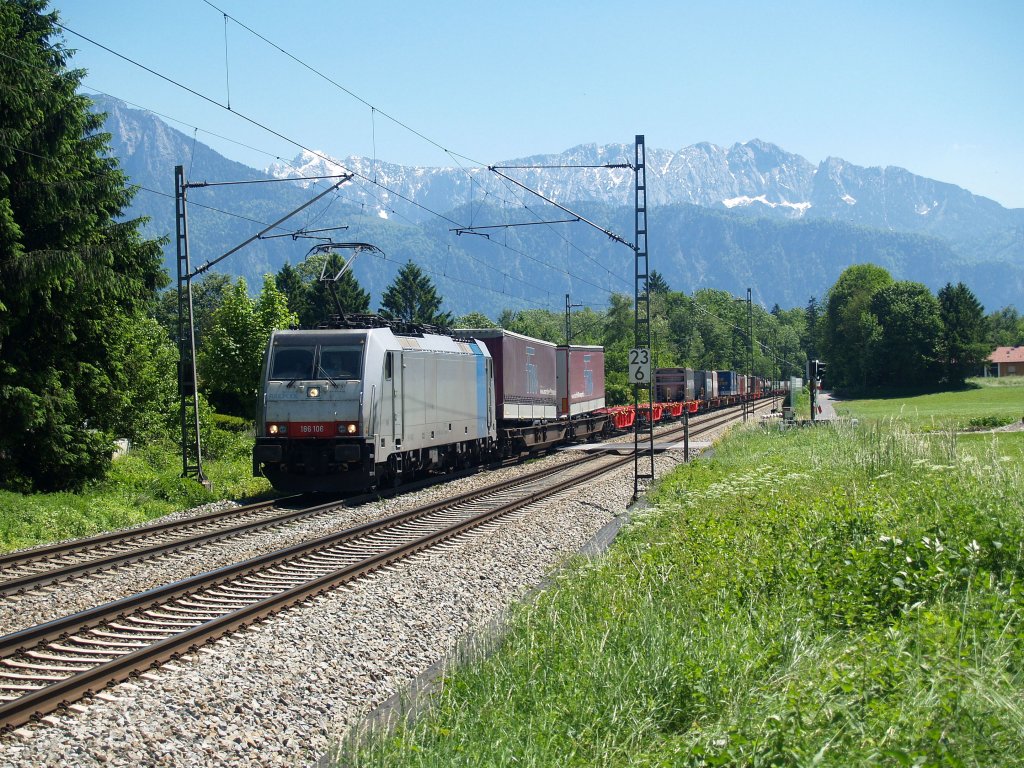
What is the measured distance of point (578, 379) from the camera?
34.5 metres

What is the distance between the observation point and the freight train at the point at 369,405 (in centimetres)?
1811

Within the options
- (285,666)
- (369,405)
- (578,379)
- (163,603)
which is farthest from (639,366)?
(578,379)

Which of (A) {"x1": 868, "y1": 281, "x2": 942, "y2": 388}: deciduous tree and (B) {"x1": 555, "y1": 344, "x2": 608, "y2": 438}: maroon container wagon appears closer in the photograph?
(B) {"x1": 555, "y1": 344, "x2": 608, "y2": 438}: maroon container wagon

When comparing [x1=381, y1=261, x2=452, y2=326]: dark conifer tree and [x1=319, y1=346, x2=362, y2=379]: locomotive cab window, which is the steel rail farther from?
[x1=381, y1=261, x2=452, y2=326]: dark conifer tree

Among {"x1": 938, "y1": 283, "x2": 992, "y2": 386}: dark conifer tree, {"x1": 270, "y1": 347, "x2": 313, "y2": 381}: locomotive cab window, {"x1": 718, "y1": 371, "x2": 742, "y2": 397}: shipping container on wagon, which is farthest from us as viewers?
{"x1": 938, "y1": 283, "x2": 992, "y2": 386}: dark conifer tree

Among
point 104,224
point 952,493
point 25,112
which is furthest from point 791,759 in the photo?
point 104,224

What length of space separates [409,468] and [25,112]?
32.9 ft

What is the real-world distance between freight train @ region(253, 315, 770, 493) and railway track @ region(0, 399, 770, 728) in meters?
3.29

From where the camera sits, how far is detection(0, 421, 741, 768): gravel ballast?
596 cm

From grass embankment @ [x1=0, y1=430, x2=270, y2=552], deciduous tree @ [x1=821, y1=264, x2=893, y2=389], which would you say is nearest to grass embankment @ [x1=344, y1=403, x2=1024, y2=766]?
grass embankment @ [x1=0, y1=430, x2=270, y2=552]

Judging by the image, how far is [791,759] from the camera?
164 inches

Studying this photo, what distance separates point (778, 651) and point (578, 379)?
28.7 m

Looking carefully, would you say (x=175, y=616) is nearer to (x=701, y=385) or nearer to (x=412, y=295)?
(x=701, y=385)

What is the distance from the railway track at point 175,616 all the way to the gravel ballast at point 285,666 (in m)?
0.17
